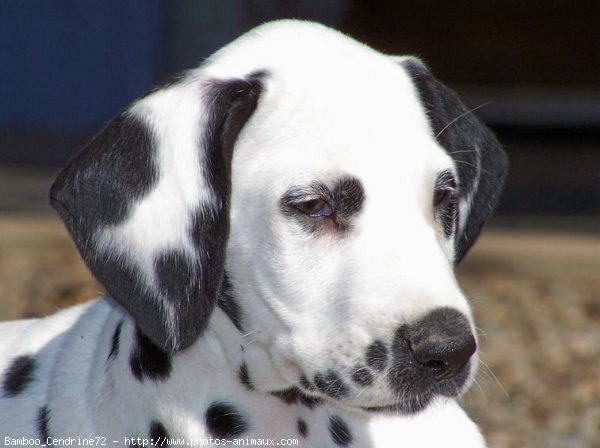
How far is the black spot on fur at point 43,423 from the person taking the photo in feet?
13.0

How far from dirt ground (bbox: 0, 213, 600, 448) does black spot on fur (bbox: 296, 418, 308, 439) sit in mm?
2668

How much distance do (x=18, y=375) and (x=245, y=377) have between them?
101 centimetres

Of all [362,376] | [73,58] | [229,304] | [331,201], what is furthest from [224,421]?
[73,58]

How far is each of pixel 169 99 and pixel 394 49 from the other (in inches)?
405

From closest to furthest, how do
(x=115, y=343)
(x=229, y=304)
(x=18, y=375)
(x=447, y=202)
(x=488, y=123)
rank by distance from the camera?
(x=229, y=304), (x=447, y=202), (x=115, y=343), (x=18, y=375), (x=488, y=123)

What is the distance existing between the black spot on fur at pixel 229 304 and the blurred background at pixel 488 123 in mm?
3241

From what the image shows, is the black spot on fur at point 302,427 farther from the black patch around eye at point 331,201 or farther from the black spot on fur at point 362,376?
the black patch around eye at point 331,201

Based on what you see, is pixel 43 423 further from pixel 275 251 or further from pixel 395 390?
pixel 395 390

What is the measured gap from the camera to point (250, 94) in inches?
144

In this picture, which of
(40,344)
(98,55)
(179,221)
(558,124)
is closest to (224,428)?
(179,221)

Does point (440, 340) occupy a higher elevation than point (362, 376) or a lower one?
higher

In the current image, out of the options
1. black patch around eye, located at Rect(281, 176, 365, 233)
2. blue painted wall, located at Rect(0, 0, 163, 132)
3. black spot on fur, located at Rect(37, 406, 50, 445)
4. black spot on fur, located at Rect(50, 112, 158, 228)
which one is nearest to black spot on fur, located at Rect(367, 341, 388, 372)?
black patch around eye, located at Rect(281, 176, 365, 233)

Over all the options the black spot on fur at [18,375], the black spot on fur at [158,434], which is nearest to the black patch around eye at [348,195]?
the black spot on fur at [158,434]

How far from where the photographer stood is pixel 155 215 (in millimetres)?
3527
